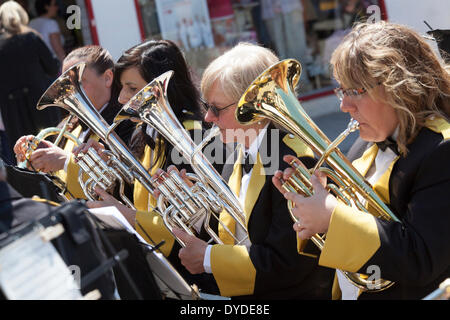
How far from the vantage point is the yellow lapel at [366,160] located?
2029mm

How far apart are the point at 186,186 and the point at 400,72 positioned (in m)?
0.95

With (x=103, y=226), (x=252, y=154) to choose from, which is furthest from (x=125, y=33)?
(x=103, y=226)

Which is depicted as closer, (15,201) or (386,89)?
(15,201)

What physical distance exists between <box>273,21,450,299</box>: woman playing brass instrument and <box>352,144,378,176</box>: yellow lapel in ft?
0.21

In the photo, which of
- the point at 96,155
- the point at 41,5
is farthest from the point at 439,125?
the point at 41,5

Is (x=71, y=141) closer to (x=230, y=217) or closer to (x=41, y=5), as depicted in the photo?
(x=230, y=217)

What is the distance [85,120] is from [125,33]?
3.44 metres

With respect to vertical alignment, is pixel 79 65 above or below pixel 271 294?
above

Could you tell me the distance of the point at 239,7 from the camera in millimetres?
6945

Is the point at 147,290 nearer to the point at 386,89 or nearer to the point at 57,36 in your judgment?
the point at 386,89

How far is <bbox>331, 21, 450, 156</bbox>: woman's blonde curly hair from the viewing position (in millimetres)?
1818

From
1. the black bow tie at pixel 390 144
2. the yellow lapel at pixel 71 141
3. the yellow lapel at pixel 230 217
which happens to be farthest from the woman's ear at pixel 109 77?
the black bow tie at pixel 390 144

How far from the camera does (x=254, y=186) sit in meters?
2.24

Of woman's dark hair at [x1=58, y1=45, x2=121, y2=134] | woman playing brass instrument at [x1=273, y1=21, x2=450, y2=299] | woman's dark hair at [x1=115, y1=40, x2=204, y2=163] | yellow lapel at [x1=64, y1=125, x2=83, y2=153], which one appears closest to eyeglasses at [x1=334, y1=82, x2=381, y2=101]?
woman playing brass instrument at [x1=273, y1=21, x2=450, y2=299]
